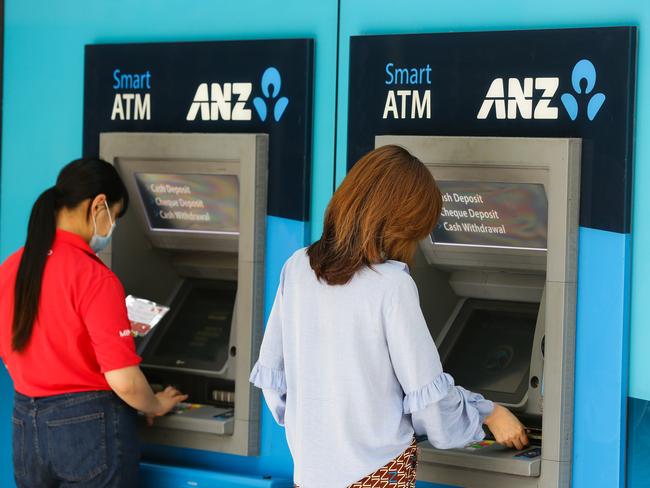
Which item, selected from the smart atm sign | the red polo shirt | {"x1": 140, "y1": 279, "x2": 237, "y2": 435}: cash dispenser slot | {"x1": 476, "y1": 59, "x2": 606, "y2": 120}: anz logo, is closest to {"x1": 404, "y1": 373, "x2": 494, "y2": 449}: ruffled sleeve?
the smart atm sign

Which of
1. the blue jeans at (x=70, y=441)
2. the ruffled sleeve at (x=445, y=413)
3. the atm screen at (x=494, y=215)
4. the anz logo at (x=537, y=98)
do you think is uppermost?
the anz logo at (x=537, y=98)

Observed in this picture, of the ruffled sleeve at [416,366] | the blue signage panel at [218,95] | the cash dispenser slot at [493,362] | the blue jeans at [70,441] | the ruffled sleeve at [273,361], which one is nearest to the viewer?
the ruffled sleeve at [416,366]

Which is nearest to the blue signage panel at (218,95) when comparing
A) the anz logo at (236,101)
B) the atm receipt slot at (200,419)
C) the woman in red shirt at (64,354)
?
the anz logo at (236,101)

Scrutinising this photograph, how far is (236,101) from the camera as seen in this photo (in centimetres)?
348

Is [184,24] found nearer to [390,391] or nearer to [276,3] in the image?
[276,3]

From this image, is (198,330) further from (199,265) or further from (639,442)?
(639,442)

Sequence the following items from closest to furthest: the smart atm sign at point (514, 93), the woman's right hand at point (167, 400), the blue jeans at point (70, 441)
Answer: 1. the smart atm sign at point (514, 93)
2. the blue jeans at point (70, 441)
3. the woman's right hand at point (167, 400)

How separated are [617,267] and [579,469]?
0.57 meters

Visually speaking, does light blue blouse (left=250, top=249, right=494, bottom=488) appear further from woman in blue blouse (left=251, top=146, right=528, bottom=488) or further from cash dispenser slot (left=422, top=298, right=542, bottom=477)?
cash dispenser slot (left=422, top=298, right=542, bottom=477)

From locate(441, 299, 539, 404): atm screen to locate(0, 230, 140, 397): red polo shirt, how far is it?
0.97 metres

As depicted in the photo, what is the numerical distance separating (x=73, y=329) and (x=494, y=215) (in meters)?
1.25

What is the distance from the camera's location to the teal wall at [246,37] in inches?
113

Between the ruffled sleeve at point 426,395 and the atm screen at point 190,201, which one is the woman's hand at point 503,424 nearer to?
the ruffled sleeve at point 426,395

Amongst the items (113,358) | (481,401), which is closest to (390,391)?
(481,401)
